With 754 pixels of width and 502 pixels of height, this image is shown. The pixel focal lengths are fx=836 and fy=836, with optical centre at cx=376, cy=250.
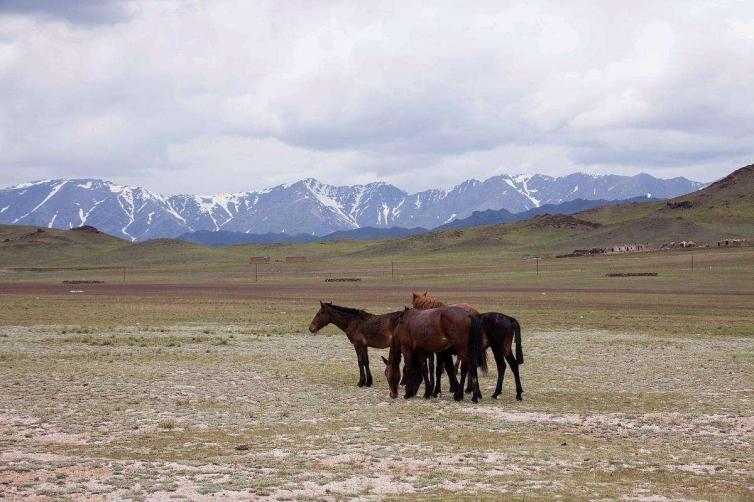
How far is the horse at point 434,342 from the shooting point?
17047 millimetres

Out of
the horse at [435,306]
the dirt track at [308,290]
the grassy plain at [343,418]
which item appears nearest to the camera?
the grassy plain at [343,418]

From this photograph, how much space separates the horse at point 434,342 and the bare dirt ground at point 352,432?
1.96 feet

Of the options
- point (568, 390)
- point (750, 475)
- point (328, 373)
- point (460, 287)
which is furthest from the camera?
point (460, 287)

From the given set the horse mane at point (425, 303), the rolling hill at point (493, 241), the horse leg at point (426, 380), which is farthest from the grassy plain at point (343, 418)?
the rolling hill at point (493, 241)

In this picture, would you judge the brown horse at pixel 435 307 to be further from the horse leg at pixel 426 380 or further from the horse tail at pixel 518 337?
the horse tail at pixel 518 337

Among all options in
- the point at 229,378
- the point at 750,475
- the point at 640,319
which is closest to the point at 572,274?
the point at 640,319

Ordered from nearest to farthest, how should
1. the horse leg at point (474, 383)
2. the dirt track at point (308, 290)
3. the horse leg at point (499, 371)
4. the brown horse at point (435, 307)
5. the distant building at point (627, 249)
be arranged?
1. the horse leg at point (474, 383)
2. the horse leg at point (499, 371)
3. the brown horse at point (435, 307)
4. the dirt track at point (308, 290)
5. the distant building at point (627, 249)

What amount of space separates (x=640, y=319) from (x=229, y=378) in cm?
2495

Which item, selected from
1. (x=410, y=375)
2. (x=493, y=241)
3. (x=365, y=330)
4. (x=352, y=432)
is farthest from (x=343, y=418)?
(x=493, y=241)

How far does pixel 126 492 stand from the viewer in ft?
32.8

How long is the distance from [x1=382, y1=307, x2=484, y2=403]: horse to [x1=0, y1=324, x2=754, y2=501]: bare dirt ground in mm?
596

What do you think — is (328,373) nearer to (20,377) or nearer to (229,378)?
(229,378)

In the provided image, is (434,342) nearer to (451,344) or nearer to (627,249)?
(451,344)

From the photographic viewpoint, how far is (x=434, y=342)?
57.4 feet
